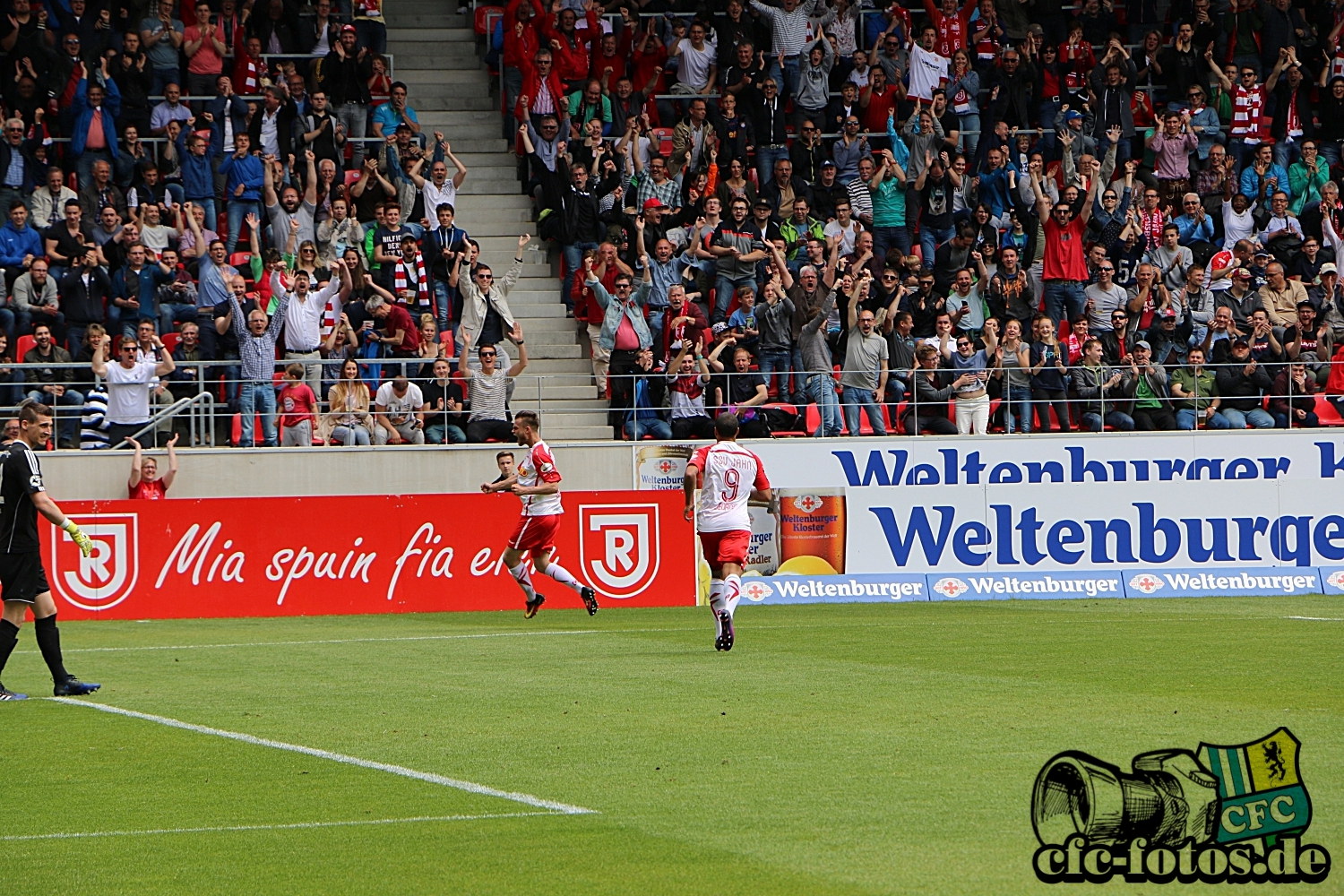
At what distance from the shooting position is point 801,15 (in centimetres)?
2973

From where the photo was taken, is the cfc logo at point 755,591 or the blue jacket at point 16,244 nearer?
the cfc logo at point 755,591

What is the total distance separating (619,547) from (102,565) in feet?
20.8

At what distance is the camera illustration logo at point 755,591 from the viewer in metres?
22.4

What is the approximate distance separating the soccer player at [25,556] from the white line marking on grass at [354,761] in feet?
1.35

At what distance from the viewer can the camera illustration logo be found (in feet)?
73.4

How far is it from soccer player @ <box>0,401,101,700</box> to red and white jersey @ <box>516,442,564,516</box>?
7.16m

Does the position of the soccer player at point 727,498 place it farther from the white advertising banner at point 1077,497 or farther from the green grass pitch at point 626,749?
the white advertising banner at point 1077,497

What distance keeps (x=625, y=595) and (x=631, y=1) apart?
12340 mm

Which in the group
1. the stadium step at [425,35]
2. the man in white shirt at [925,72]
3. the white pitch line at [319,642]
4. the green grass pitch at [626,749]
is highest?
the stadium step at [425,35]

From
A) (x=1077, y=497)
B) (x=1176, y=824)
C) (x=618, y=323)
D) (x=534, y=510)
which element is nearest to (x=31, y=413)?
(x=534, y=510)

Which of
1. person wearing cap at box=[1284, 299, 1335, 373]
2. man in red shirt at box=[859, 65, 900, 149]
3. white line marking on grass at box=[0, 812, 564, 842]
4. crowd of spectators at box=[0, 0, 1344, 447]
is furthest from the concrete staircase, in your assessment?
white line marking on grass at box=[0, 812, 564, 842]

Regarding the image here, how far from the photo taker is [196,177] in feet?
82.8

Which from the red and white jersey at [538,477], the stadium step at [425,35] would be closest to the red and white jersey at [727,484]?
the red and white jersey at [538,477]

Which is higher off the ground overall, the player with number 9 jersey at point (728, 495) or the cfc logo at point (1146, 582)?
the player with number 9 jersey at point (728, 495)
